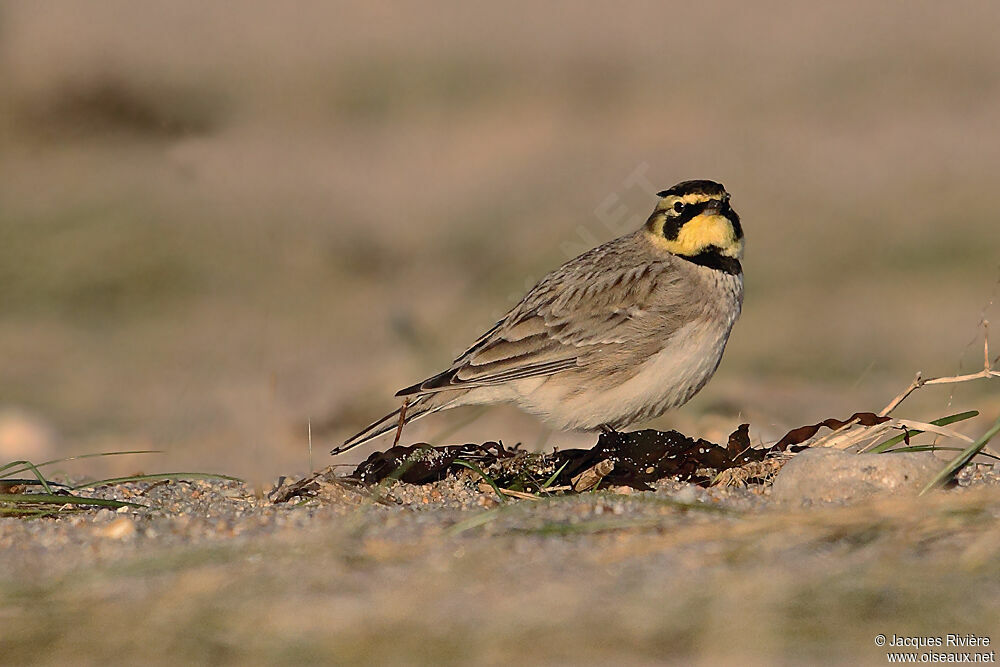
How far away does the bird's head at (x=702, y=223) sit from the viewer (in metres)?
6.36

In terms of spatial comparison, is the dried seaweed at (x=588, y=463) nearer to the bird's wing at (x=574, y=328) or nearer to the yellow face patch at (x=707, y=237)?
the bird's wing at (x=574, y=328)

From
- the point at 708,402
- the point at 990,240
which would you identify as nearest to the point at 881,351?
the point at 708,402

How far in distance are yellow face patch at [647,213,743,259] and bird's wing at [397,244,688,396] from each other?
157 mm

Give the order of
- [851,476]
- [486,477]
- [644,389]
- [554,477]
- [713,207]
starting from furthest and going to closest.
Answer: [713,207]
[644,389]
[554,477]
[486,477]
[851,476]

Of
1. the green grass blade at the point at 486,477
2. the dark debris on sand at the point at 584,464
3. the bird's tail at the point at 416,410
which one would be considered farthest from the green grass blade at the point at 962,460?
the bird's tail at the point at 416,410

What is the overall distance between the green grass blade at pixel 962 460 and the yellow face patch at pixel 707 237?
7.07 feet

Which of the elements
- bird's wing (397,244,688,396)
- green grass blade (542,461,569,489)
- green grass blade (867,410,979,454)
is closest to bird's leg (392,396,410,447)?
bird's wing (397,244,688,396)

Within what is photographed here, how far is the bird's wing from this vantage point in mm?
6062

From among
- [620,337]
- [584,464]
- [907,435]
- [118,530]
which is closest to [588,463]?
[584,464]

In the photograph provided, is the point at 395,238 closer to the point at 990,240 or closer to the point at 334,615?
the point at 990,240

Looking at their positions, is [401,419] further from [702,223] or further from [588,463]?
[702,223]

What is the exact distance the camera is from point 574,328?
6230 millimetres

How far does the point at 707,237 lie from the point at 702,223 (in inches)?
2.8

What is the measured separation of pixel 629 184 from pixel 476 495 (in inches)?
370
